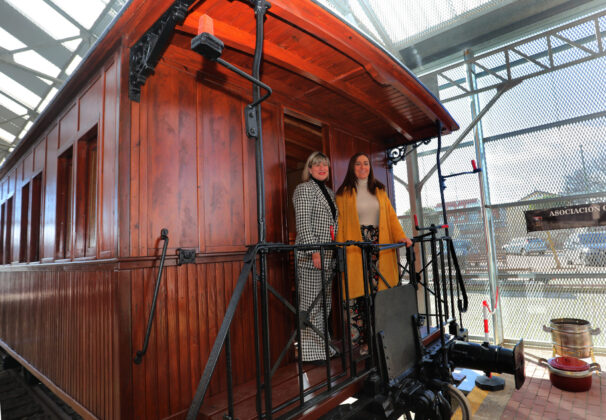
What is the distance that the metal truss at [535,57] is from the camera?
468 cm

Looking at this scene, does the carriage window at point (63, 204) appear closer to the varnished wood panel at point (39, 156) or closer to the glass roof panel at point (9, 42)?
the varnished wood panel at point (39, 156)

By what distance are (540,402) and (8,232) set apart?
8663mm

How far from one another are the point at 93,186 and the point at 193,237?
1382 millimetres

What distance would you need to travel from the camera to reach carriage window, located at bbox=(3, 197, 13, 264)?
20.1 feet

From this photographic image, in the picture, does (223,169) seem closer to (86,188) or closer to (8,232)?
(86,188)

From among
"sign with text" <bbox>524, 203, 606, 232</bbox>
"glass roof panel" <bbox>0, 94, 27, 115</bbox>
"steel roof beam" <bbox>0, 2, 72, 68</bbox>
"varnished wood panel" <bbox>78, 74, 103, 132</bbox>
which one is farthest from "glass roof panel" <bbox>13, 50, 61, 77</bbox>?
"sign with text" <bbox>524, 203, 606, 232</bbox>

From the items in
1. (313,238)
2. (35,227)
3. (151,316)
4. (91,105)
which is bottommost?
(151,316)

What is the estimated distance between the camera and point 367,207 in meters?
3.34

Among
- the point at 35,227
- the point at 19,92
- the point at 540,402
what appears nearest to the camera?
the point at 540,402

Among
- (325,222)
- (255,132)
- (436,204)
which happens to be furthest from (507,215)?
(255,132)

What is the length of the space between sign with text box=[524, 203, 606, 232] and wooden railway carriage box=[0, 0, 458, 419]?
2421 mm

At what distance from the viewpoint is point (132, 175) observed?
2.38m

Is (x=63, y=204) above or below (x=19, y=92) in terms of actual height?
below

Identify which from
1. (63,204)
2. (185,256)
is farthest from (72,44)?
(185,256)
